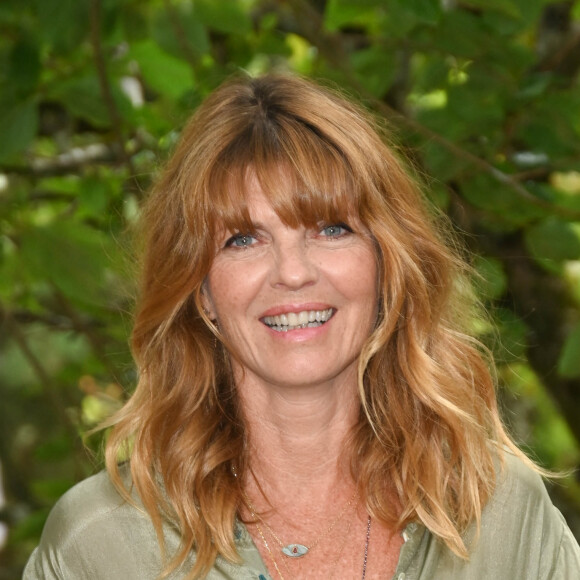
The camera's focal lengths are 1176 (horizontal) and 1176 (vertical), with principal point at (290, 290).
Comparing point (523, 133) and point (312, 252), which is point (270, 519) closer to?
point (312, 252)

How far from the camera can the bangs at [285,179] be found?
2.05 metres

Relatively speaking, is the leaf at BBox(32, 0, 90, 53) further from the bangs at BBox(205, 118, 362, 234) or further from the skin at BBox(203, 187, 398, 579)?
the skin at BBox(203, 187, 398, 579)

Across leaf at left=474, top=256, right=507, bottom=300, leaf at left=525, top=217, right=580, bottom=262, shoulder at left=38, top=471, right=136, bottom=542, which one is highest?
leaf at left=525, top=217, right=580, bottom=262

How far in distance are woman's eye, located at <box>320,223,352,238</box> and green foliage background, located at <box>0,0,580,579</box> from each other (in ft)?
1.19

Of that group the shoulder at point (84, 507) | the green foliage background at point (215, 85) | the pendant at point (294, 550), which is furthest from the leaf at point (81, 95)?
the pendant at point (294, 550)

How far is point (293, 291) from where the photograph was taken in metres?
2.08

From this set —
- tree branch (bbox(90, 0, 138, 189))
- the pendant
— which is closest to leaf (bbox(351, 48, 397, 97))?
tree branch (bbox(90, 0, 138, 189))

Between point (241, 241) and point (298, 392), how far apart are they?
305mm

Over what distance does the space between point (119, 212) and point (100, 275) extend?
407 millimetres

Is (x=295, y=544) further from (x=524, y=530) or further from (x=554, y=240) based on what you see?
(x=554, y=240)

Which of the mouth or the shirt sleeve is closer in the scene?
the mouth

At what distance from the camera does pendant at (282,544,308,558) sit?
2174 millimetres

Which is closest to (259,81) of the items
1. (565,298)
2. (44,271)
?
(44,271)

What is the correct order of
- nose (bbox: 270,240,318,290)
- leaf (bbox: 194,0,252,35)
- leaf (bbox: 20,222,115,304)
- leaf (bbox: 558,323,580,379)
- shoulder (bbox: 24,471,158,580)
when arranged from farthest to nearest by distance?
leaf (bbox: 194,0,252,35)
leaf (bbox: 20,222,115,304)
leaf (bbox: 558,323,580,379)
shoulder (bbox: 24,471,158,580)
nose (bbox: 270,240,318,290)
